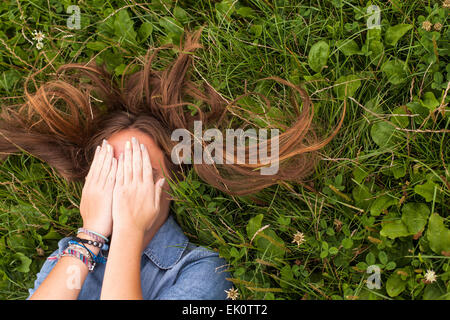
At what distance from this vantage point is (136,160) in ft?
7.03

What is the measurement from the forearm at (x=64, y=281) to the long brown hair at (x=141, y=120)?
22.4 inches

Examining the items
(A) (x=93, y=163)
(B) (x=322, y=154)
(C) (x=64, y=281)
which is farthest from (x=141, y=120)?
(B) (x=322, y=154)

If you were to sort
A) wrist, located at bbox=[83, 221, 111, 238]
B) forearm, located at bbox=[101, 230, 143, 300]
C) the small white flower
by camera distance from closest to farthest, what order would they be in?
1. the small white flower
2. forearm, located at bbox=[101, 230, 143, 300]
3. wrist, located at bbox=[83, 221, 111, 238]

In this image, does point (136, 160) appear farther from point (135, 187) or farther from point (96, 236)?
point (96, 236)

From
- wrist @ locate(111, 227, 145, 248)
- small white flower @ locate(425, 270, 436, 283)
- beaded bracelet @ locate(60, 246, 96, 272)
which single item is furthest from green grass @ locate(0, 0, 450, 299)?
beaded bracelet @ locate(60, 246, 96, 272)

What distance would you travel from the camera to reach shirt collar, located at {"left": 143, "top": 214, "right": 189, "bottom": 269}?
220cm

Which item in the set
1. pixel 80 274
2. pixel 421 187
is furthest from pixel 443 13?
pixel 80 274

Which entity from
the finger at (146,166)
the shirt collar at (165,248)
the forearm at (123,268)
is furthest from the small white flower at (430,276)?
the finger at (146,166)

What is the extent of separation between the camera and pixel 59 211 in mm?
2559

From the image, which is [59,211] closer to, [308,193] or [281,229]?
[281,229]

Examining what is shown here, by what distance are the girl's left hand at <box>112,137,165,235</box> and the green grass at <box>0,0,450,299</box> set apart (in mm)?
191

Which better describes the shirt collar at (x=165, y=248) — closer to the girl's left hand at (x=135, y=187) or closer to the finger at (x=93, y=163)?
the girl's left hand at (x=135, y=187)

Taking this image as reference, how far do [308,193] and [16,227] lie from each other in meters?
1.89

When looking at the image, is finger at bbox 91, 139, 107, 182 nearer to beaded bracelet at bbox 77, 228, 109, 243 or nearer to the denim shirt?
beaded bracelet at bbox 77, 228, 109, 243
